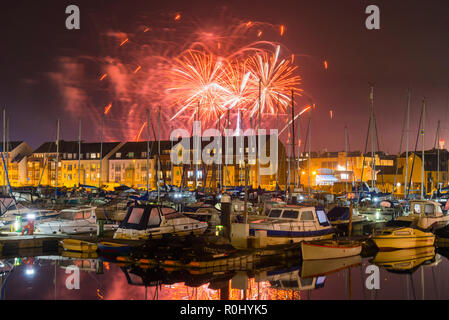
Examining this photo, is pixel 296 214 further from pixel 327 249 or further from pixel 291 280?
pixel 291 280

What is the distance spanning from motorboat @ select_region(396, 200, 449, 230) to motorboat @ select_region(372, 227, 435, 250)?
3.13m

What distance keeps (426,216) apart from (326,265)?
14502 millimetres

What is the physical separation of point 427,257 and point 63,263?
76.0ft

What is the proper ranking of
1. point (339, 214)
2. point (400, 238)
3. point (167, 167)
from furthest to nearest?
point (167, 167), point (339, 214), point (400, 238)

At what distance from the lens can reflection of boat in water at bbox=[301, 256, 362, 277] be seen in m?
25.0

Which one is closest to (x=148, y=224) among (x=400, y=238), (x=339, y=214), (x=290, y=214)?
(x=290, y=214)

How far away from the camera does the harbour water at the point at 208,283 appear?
67.8 feet

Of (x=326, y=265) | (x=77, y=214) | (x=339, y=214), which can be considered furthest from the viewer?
(x=339, y=214)

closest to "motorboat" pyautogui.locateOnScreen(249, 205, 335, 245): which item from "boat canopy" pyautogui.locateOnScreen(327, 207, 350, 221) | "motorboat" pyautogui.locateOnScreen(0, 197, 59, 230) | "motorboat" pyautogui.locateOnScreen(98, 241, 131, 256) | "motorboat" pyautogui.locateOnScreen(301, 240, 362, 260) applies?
"motorboat" pyautogui.locateOnScreen(301, 240, 362, 260)

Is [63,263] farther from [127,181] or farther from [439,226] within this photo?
[127,181]

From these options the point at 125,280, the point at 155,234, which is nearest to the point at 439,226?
the point at 155,234

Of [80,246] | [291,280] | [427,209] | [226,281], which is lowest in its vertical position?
[291,280]

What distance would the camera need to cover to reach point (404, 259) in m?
29.5

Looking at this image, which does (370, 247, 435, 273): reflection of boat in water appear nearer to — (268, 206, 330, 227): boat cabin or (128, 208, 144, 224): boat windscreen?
(268, 206, 330, 227): boat cabin
